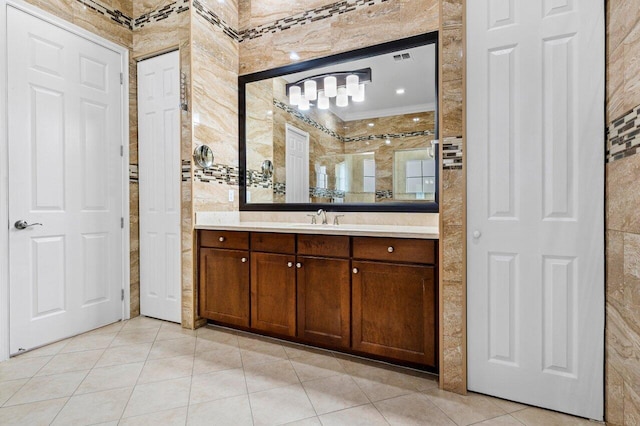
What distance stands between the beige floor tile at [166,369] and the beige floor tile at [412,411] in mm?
1179

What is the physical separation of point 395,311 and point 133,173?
2.57m

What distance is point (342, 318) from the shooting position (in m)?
2.19

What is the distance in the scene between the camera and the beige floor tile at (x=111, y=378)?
74.3 inches

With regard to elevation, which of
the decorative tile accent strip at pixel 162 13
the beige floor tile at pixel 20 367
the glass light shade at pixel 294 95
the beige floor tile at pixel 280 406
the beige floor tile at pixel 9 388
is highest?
the decorative tile accent strip at pixel 162 13

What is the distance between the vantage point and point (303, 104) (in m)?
3.02

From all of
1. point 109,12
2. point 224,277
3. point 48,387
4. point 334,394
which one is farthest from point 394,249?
point 109,12

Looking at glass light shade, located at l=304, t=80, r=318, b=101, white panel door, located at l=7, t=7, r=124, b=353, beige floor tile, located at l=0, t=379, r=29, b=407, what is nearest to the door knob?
white panel door, located at l=7, t=7, r=124, b=353

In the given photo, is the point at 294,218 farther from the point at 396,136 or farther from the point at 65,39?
the point at 65,39

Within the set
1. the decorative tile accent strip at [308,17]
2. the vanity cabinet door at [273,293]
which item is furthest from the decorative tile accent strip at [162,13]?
the vanity cabinet door at [273,293]

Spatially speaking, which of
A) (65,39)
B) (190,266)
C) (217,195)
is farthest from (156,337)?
(65,39)

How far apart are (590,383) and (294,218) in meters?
2.21

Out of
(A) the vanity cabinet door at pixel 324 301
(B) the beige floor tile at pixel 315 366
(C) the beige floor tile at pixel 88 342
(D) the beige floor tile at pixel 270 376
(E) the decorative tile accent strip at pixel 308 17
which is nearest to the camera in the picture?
(D) the beige floor tile at pixel 270 376

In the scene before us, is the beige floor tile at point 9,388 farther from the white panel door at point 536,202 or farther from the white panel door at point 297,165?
the white panel door at point 536,202

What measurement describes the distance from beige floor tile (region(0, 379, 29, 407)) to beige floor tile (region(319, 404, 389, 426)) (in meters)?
1.67
